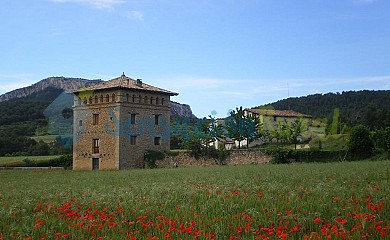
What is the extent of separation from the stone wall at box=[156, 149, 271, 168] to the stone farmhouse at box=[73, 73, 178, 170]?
278 centimetres

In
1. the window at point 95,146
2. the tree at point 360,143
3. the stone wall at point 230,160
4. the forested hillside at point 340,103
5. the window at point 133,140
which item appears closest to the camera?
the tree at point 360,143

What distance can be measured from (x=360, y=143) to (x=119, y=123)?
2159cm

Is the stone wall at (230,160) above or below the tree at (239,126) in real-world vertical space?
below

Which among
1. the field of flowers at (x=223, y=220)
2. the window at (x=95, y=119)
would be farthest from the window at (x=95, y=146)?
the field of flowers at (x=223, y=220)

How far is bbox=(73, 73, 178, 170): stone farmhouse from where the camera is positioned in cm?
4053

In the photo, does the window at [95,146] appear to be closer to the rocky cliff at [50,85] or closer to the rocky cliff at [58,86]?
the rocky cliff at [58,86]

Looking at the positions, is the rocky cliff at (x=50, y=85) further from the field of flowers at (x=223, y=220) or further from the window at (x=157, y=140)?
the field of flowers at (x=223, y=220)

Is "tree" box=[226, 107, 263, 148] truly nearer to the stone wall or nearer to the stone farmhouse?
the stone farmhouse

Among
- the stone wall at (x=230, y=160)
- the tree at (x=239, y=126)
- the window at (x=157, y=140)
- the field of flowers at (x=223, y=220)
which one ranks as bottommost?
the stone wall at (x=230, y=160)

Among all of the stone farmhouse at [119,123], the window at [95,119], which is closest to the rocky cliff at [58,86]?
the stone farmhouse at [119,123]

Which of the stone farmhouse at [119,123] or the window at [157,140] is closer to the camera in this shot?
the stone farmhouse at [119,123]

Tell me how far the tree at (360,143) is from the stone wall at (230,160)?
6.88 metres

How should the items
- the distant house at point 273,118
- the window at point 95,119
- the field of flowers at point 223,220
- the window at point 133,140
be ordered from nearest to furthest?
the field of flowers at point 223,220, the window at point 133,140, the window at point 95,119, the distant house at point 273,118

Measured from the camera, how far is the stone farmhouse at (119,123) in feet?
133
